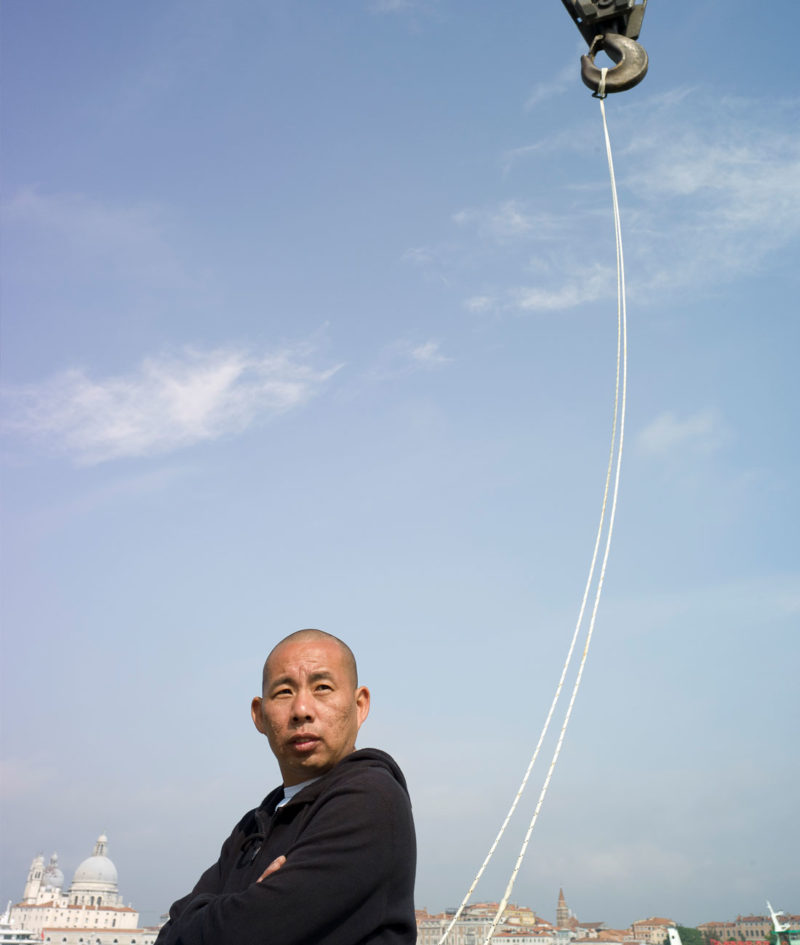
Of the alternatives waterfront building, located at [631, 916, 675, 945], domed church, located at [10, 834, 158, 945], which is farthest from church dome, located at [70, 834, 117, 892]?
waterfront building, located at [631, 916, 675, 945]

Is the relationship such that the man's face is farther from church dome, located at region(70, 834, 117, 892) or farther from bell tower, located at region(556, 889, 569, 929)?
bell tower, located at region(556, 889, 569, 929)

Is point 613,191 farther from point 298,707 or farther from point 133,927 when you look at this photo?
point 133,927

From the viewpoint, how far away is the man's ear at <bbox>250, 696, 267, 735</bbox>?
95.0 inches

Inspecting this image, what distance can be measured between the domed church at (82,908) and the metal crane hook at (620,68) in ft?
307

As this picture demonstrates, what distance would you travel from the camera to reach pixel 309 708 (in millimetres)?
2176

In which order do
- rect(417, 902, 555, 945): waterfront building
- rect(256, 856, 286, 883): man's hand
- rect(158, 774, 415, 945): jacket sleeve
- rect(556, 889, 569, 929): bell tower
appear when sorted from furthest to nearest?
rect(556, 889, 569, 929): bell tower
rect(417, 902, 555, 945): waterfront building
rect(256, 856, 286, 883): man's hand
rect(158, 774, 415, 945): jacket sleeve

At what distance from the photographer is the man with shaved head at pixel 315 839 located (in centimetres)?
177

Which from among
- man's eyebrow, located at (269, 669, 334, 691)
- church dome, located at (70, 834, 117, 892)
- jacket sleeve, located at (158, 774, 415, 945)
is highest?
church dome, located at (70, 834, 117, 892)

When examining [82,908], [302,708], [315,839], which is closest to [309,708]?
[302,708]

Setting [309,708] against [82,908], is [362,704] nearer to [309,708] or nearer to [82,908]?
[309,708]

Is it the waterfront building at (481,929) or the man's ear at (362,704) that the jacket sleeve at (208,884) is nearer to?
the man's ear at (362,704)

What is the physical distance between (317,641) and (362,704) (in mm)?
227

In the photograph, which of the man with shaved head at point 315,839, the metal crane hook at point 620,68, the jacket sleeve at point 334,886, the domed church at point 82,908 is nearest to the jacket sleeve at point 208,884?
the man with shaved head at point 315,839

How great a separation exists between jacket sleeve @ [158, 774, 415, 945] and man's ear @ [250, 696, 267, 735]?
507mm
